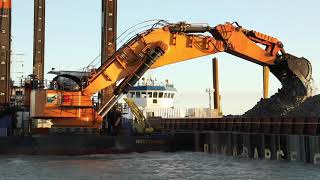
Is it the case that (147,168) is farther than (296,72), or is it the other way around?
(296,72)

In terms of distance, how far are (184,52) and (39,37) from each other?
2792 centimetres

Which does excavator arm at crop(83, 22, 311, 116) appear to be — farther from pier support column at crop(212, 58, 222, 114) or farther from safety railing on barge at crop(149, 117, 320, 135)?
pier support column at crop(212, 58, 222, 114)

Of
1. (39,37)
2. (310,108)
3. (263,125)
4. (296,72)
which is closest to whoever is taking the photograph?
(263,125)

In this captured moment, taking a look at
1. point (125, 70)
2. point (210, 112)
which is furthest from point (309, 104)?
point (210, 112)

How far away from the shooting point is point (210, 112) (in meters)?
66.1

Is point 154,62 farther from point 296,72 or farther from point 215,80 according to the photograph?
point 215,80

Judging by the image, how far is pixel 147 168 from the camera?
90.5 ft

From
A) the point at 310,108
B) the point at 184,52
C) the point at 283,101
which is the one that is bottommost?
the point at 310,108

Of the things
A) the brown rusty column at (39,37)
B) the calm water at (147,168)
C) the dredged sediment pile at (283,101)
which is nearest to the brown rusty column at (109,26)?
the dredged sediment pile at (283,101)

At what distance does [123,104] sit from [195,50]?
27.1 feet

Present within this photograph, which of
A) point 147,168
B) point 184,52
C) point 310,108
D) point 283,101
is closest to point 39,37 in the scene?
point 184,52

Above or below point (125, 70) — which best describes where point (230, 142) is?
below

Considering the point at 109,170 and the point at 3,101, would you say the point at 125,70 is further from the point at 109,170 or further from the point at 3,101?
the point at 3,101

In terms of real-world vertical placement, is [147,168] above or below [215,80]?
below
